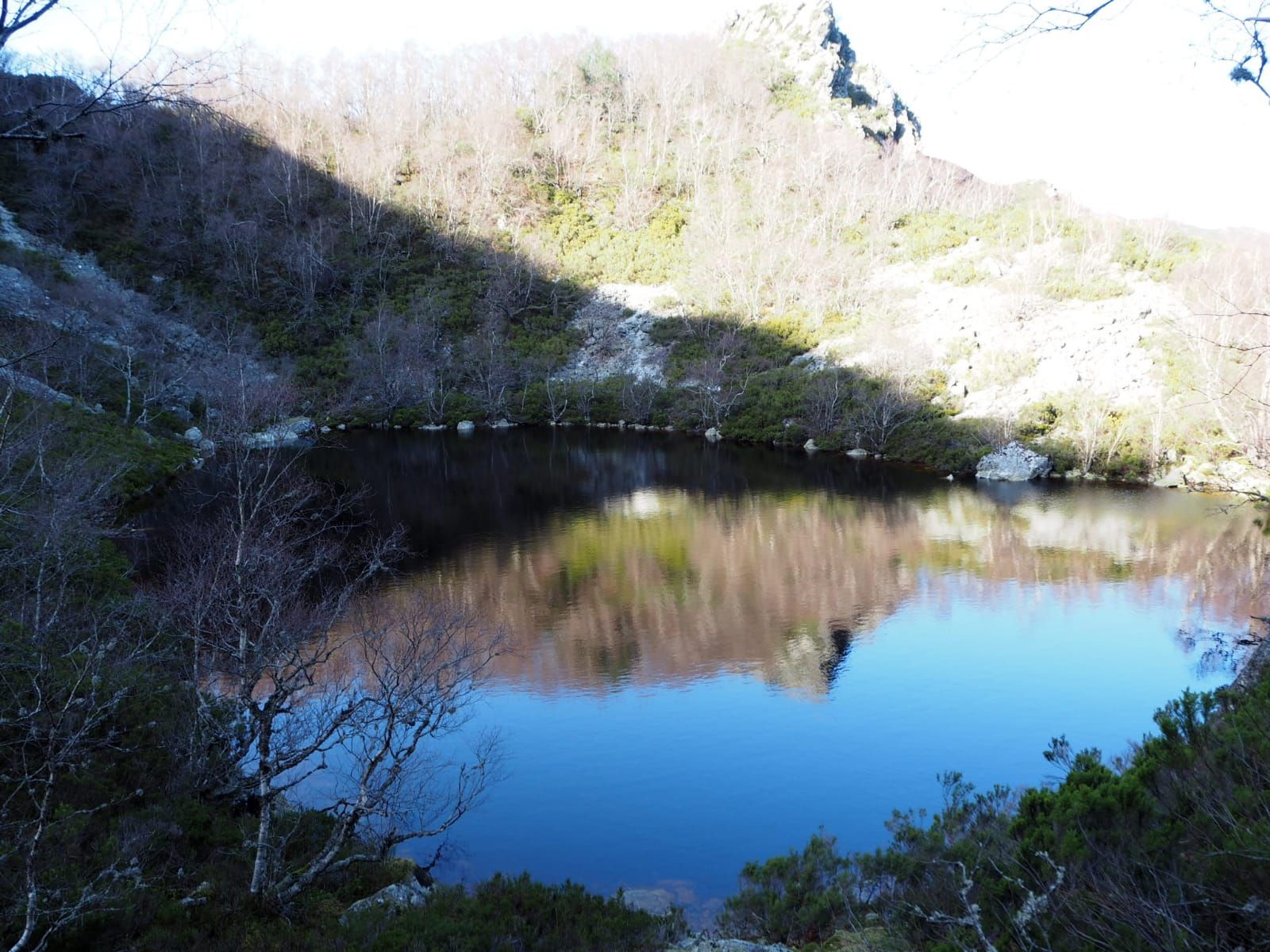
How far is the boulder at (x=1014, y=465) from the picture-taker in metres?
35.2

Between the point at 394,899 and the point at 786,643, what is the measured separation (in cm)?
1158

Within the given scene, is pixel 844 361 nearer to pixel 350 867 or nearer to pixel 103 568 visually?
pixel 103 568

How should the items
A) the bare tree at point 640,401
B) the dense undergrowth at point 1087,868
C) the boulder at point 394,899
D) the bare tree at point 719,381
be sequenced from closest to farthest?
1. the dense undergrowth at point 1087,868
2. the boulder at point 394,899
3. the bare tree at point 719,381
4. the bare tree at point 640,401

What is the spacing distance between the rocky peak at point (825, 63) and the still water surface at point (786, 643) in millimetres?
69075

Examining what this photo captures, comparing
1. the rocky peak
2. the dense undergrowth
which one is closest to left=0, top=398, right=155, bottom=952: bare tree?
the dense undergrowth

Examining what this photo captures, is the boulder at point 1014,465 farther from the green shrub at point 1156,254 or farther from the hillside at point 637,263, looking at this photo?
the green shrub at point 1156,254

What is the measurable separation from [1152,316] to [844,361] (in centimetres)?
1594

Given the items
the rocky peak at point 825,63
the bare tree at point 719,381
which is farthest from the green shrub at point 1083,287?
the rocky peak at point 825,63

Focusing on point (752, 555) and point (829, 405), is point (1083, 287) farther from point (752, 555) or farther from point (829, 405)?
point (752, 555)

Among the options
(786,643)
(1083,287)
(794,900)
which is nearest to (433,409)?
(786,643)

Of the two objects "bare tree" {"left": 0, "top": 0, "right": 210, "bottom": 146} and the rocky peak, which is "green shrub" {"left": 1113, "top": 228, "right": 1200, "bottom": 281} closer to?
the rocky peak

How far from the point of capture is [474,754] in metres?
13.5

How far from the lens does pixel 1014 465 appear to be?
3566 cm

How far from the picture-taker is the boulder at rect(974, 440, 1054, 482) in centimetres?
3516
